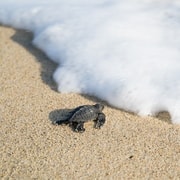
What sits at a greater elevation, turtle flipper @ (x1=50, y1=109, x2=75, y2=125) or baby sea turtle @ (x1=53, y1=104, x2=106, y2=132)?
baby sea turtle @ (x1=53, y1=104, x2=106, y2=132)

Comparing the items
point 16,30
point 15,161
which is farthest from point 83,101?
point 16,30

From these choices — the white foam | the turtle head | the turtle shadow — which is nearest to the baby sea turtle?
the turtle head

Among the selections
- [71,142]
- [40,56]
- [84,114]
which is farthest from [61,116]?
[40,56]

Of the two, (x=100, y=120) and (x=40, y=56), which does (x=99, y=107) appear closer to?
(x=100, y=120)

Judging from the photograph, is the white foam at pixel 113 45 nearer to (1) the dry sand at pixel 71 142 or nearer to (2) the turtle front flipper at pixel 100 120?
(1) the dry sand at pixel 71 142

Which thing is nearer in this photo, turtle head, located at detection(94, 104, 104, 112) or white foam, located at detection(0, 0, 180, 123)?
turtle head, located at detection(94, 104, 104, 112)

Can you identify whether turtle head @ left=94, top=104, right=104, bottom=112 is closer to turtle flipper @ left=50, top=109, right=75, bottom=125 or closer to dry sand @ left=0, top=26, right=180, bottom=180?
dry sand @ left=0, top=26, right=180, bottom=180

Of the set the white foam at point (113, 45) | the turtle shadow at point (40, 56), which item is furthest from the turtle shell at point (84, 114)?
the turtle shadow at point (40, 56)

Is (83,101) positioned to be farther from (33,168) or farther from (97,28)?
(97,28)
